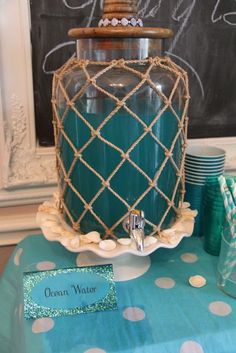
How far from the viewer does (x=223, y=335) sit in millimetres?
469

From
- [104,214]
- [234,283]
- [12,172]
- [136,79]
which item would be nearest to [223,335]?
[234,283]

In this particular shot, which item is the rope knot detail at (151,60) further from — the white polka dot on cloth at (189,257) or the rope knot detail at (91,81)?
the white polka dot on cloth at (189,257)

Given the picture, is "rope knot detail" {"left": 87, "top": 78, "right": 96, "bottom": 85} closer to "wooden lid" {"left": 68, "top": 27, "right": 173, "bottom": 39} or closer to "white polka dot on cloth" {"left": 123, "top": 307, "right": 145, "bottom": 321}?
"wooden lid" {"left": 68, "top": 27, "right": 173, "bottom": 39}

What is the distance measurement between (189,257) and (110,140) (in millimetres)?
266

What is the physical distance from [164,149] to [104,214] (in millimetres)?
127

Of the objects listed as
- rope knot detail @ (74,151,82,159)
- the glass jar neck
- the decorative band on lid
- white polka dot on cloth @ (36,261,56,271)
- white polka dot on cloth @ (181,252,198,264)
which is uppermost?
the decorative band on lid

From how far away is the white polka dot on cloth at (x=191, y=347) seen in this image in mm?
453

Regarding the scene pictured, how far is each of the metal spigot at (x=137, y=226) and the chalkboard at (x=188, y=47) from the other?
316 millimetres

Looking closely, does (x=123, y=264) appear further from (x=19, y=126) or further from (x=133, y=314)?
(x=19, y=126)

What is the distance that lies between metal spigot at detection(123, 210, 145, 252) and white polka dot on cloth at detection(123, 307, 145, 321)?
8 centimetres

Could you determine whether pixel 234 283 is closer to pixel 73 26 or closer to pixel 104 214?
pixel 104 214

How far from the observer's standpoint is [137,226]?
497 millimetres

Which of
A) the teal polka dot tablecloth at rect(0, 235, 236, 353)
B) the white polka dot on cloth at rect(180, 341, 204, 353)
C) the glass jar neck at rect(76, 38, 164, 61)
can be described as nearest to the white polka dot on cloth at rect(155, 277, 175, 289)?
the teal polka dot tablecloth at rect(0, 235, 236, 353)

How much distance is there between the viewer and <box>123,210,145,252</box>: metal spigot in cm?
49
